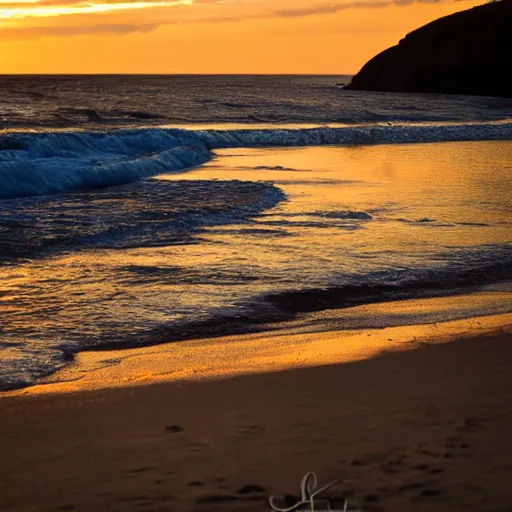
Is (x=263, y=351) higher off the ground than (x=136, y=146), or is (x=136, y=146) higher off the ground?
(x=136, y=146)

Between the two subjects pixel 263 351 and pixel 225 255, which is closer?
pixel 263 351

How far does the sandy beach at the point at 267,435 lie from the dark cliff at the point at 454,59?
76941mm

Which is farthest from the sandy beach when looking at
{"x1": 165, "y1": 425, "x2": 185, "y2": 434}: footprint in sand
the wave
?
the wave

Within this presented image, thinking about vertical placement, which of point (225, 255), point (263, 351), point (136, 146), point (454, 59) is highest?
point (454, 59)

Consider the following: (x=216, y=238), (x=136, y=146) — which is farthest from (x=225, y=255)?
(x=136, y=146)

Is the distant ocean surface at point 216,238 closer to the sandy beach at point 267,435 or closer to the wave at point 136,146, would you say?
the wave at point 136,146

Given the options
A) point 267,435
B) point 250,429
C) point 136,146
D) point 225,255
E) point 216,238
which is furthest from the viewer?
point 136,146

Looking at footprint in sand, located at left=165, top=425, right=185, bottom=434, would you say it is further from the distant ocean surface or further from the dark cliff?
the dark cliff

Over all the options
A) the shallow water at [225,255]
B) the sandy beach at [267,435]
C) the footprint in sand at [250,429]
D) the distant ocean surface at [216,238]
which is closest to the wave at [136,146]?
the distant ocean surface at [216,238]

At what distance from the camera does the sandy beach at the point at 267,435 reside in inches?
141

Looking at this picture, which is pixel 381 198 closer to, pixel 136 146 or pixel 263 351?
pixel 263 351

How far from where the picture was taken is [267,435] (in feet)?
13.8

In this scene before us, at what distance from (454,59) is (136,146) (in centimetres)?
6541

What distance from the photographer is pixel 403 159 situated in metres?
23.5
